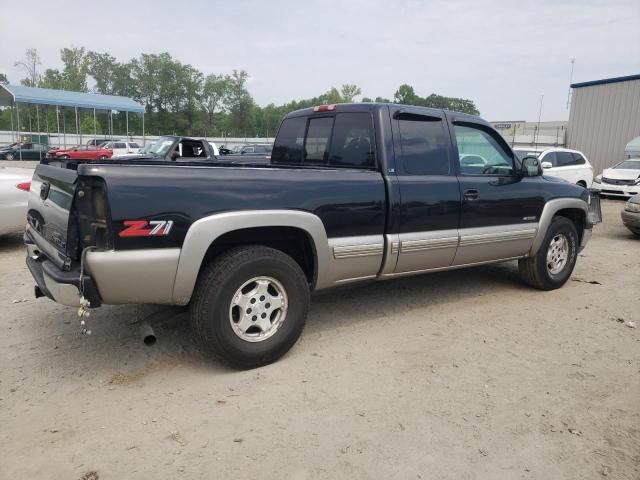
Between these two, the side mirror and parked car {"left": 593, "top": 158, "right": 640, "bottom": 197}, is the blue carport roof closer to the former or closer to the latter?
parked car {"left": 593, "top": 158, "right": 640, "bottom": 197}

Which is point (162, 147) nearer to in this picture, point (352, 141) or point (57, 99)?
point (352, 141)

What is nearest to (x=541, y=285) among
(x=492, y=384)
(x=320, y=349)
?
(x=492, y=384)

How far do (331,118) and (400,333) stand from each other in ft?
6.77

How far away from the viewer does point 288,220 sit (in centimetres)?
351

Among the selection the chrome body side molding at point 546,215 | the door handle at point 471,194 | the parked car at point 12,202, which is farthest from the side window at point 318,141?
the parked car at point 12,202

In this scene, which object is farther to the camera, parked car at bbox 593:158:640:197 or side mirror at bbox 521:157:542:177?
parked car at bbox 593:158:640:197

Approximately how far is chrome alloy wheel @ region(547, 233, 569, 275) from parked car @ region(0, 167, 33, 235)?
22.3 ft

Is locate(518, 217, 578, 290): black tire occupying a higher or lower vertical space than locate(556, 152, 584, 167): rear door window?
lower

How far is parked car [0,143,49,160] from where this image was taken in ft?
114

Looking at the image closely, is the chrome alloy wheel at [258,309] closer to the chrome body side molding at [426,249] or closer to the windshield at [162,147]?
the chrome body side molding at [426,249]

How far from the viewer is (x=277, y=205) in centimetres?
347

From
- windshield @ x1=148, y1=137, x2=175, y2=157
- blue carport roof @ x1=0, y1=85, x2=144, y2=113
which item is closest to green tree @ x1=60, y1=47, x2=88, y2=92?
blue carport roof @ x1=0, y1=85, x2=144, y2=113

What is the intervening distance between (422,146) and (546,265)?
232cm

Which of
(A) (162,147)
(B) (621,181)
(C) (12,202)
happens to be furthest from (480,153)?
(B) (621,181)
